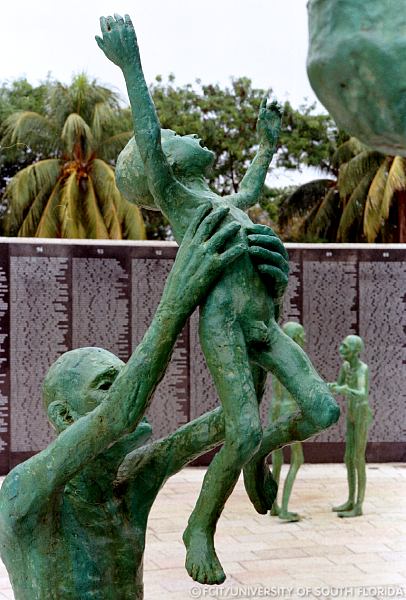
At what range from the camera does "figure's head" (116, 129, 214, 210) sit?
2564mm

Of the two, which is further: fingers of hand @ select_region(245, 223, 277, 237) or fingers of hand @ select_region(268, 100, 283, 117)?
fingers of hand @ select_region(268, 100, 283, 117)

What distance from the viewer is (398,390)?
10844 millimetres

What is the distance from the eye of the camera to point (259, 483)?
2629 mm

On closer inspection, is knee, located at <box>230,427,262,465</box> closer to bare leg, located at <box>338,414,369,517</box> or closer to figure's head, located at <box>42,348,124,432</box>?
figure's head, located at <box>42,348,124,432</box>

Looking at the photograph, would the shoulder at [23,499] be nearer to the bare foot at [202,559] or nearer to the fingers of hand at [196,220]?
the bare foot at [202,559]

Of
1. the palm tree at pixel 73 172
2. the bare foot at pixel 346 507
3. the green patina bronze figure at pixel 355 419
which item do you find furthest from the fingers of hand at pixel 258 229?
the palm tree at pixel 73 172

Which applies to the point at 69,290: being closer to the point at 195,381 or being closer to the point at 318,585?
the point at 195,381

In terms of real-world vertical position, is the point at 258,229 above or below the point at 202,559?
above

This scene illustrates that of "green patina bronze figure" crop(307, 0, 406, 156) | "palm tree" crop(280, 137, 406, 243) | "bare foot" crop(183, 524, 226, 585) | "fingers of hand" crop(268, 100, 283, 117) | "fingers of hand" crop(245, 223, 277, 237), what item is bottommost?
"bare foot" crop(183, 524, 226, 585)

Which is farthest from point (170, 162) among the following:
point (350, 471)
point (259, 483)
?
point (350, 471)

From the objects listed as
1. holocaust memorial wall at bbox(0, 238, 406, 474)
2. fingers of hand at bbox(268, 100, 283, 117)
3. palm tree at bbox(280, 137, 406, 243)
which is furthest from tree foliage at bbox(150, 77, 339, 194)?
fingers of hand at bbox(268, 100, 283, 117)

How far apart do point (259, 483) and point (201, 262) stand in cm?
66

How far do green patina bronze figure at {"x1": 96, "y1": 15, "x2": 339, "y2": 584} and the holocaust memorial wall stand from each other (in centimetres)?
748

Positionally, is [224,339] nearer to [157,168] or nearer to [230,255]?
[230,255]
